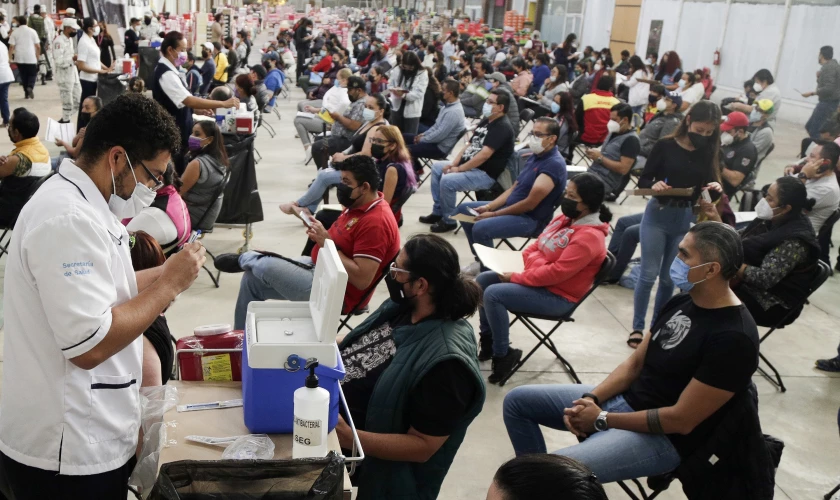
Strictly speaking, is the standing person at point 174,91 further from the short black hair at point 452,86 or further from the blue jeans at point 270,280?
the blue jeans at point 270,280

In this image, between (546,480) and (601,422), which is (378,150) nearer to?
(601,422)

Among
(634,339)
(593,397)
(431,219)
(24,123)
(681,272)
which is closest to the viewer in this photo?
(593,397)

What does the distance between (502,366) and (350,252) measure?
3.76ft

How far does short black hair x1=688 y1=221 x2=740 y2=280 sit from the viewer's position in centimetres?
297

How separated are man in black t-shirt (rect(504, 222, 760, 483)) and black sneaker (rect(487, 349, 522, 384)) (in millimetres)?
1194

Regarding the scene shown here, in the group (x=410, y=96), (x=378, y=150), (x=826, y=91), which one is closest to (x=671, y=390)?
(x=378, y=150)

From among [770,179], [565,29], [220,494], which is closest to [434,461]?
[220,494]

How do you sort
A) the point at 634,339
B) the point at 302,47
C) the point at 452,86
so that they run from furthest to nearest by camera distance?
the point at 302,47 < the point at 452,86 < the point at 634,339

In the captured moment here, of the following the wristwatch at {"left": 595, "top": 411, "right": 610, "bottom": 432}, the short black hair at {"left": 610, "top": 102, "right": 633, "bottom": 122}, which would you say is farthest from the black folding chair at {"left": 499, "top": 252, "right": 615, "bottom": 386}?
the short black hair at {"left": 610, "top": 102, "right": 633, "bottom": 122}

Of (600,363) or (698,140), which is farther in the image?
(698,140)

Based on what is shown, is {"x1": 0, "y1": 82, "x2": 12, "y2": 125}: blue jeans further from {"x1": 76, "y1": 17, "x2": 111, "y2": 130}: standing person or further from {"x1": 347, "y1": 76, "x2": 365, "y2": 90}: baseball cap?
{"x1": 347, "y1": 76, "x2": 365, "y2": 90}: baseball cap

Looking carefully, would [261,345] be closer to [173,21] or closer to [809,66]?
[809,66]

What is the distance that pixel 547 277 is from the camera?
4.23 m

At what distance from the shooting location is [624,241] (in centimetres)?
602
